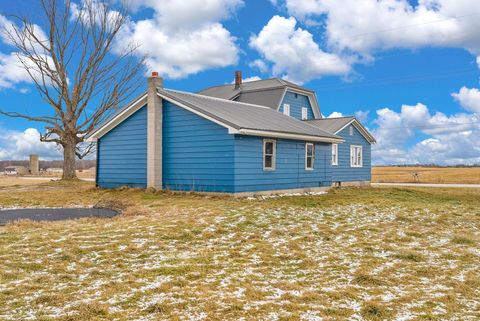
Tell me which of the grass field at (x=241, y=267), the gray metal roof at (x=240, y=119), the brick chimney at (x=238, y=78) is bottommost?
the grass field at (x=241, y=267)

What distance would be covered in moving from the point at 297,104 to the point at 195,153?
16.3 m

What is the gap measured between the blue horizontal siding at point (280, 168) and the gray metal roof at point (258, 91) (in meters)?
8.43

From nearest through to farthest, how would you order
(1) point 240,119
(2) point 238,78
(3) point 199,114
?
1. (3) point 199,114
2. (1) point 240,119
3. (2) point 238,78

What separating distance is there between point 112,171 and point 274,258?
637 inches

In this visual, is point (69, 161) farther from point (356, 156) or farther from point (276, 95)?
point (356, 156)

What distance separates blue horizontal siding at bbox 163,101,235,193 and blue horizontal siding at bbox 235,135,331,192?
540 mm

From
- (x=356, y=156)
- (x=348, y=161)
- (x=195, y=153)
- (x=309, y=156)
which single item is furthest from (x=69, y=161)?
(x=356, y=156)

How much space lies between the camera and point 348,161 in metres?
29.0

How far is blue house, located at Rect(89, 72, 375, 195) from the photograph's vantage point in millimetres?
17891

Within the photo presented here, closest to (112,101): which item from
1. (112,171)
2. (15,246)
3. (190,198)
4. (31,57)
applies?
(31,57)

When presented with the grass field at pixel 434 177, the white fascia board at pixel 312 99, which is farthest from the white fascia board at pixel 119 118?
the grass field at pixel 434 177

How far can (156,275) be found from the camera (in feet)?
22.0

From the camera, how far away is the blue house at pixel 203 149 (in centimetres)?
1789

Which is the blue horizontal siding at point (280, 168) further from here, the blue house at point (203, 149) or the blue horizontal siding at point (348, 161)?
the blue horizontal siding at point (348, 161)
